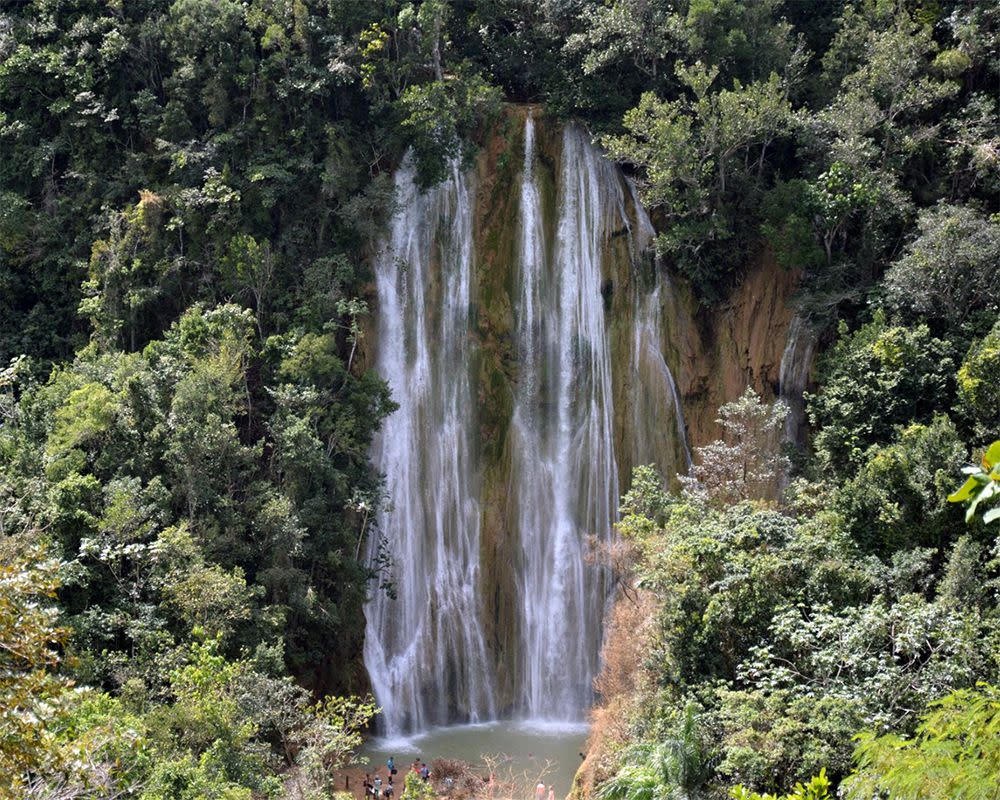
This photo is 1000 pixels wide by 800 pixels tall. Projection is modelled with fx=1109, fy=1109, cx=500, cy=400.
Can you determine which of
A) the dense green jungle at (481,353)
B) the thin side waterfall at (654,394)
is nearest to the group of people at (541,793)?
the dense green jungle at (481,353)

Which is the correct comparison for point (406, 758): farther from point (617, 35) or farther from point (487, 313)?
point (617, 35)

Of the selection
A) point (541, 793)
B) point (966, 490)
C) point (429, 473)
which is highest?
point (429, 473)

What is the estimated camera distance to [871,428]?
18.8 metres

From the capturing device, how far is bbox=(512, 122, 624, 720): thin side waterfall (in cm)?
2256

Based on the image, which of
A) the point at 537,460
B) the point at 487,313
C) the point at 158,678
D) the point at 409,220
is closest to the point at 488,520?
the point at 537,460

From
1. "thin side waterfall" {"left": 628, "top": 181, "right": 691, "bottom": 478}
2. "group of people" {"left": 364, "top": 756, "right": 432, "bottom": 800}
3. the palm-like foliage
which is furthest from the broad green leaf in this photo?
"thin side waterfall" {"left": 628, "top": 181, "right": 691, "bottom": 478}

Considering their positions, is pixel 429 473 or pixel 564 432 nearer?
pixel 429 473

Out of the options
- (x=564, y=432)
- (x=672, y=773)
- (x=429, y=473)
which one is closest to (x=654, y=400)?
(x=564, y=432)

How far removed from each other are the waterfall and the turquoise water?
7222 millimetres

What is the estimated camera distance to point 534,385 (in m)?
23.6

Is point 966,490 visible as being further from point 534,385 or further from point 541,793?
point 534,385

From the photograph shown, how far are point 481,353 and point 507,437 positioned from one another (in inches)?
75.1

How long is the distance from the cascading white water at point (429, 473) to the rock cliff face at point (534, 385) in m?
0.04

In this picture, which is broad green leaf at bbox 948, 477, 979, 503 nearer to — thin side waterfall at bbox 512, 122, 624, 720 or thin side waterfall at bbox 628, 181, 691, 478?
thin side waterfall at bbox 512, 122, 624, 720
